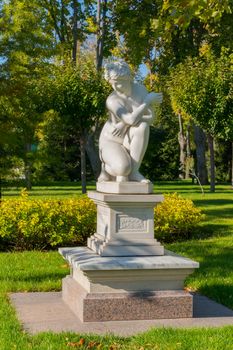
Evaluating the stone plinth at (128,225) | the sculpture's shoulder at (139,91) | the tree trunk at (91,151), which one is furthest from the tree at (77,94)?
the stone plinth at (128,225)

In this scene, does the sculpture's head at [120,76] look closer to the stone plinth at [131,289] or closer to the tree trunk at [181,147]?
the stone plinth at [131,289]

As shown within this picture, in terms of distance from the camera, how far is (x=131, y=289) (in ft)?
20.3

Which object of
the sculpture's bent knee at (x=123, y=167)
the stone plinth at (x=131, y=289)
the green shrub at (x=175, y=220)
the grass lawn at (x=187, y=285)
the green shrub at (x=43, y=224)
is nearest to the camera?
the grass lawn at (x=187, y=285)

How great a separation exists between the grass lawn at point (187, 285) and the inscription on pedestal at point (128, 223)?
132 cm

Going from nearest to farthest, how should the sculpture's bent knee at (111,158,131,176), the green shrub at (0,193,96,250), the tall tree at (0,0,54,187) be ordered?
the sculpture's bent knee at (111,158,131,176) < the green shrub at (0,193,96,250) < the tall tree at (0,0,54,187)

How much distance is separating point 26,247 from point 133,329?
608cm

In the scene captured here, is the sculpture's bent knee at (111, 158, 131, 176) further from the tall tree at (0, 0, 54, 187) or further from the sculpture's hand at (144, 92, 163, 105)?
the tall tree at (0, 0, 54, 187)

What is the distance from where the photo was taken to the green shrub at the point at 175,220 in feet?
40.2

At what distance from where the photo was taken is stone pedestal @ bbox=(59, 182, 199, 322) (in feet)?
19.7

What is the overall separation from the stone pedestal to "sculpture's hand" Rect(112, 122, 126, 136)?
61 cm

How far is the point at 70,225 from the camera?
1156 cm

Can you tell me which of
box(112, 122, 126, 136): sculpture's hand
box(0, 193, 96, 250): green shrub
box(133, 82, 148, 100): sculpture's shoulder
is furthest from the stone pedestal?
box(0, 193, 96, 250): green shrub

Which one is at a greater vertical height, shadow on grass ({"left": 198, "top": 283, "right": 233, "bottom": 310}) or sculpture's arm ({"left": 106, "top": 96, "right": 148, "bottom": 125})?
sculpture's arm ({"left": 106, "top": 96, "right": 148, "bottom": 125})

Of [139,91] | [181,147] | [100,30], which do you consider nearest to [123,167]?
[139,91]
